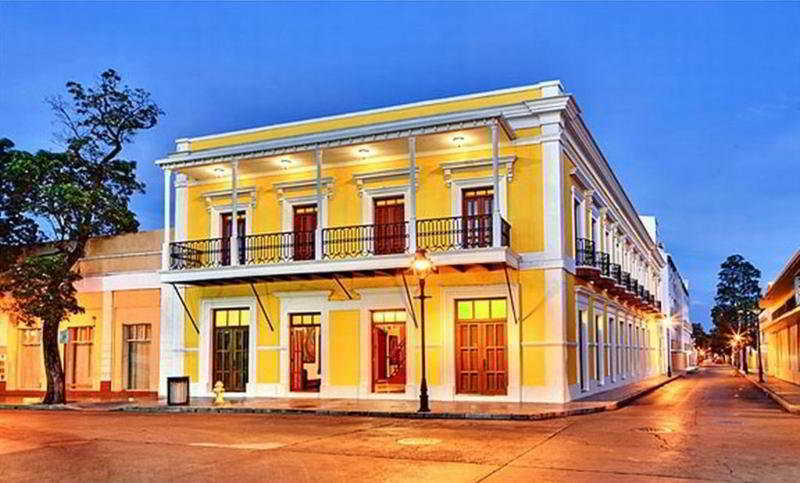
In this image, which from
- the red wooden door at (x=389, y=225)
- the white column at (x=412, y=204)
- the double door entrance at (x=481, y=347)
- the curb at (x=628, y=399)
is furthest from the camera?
the red wooden door at (x=389, y=225)

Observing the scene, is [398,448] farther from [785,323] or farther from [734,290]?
[734,290]

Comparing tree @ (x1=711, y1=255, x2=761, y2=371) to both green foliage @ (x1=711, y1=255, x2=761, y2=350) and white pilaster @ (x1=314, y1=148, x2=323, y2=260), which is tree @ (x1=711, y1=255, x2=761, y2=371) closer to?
green foliage @ (x1=711, y1=255, x2=761, y2=350)

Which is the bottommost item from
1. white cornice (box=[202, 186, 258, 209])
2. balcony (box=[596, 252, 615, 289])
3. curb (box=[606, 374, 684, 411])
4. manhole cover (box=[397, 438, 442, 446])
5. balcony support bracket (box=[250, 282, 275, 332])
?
curb (box=[606, 374, 684, 411])

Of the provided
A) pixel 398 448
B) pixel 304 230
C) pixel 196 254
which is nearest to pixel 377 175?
pixel 304 230

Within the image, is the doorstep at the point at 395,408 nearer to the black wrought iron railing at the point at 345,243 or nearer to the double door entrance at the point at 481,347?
the double door entrance at the point at 481,347

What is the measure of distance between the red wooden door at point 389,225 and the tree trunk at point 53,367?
31.3 ft

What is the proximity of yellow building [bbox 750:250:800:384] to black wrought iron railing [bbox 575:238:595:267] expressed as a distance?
9.61 m

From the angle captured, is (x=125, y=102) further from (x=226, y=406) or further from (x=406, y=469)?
(x=406, y=469)

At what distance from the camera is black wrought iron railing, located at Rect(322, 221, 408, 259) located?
2178 cm

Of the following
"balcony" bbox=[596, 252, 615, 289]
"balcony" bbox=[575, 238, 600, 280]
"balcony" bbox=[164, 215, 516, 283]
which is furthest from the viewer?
"balcony" bbox=[596, 252, 615, 289]

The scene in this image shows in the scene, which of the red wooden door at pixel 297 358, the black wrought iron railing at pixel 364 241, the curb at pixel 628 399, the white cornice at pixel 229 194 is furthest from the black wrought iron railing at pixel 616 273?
the white cornice at pixel 229 194

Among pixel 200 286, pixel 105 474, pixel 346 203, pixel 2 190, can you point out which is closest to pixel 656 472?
pixel 105 474

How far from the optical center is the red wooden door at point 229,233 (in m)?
23.9

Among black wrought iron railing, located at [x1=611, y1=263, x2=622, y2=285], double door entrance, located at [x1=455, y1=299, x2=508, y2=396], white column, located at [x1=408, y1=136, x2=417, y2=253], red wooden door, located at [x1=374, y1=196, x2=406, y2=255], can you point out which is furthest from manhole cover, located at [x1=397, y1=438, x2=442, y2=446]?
black wrought iron railing, located at [x1=611, y1=263, x2=622, y2=285]
